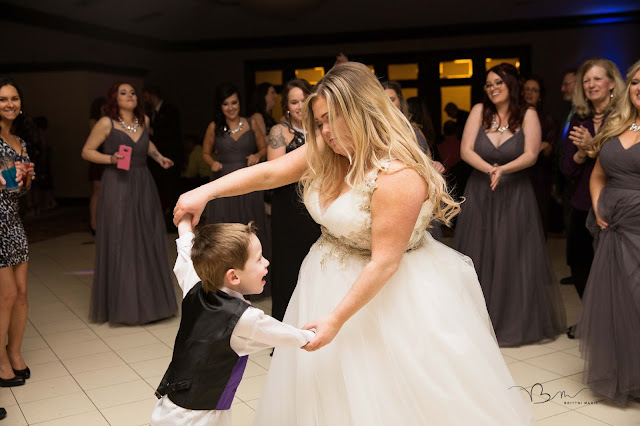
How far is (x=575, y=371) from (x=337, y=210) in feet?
7.80

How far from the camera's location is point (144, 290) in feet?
16.6

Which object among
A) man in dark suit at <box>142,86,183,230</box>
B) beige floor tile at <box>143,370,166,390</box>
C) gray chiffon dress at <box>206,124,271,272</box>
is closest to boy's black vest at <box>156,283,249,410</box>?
beige floor tile at <box>143,370,166,390</box>

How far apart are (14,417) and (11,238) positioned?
94 cm

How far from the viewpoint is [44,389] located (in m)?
3.87

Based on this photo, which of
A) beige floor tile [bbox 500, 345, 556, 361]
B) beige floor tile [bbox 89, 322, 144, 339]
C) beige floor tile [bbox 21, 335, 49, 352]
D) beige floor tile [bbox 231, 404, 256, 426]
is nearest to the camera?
beige floor tile [bbox 231, 404, 256, 426]

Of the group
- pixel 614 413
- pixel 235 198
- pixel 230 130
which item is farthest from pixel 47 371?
pixel 614 413

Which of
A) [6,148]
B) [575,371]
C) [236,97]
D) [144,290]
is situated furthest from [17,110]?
[575,371]

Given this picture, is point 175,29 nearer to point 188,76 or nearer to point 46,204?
point 188,76

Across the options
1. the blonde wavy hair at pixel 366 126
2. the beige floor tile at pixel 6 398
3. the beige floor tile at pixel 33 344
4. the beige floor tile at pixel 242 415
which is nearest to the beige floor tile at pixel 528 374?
the beige floor tile at pixel 242 415

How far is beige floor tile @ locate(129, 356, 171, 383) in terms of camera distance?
160 inches

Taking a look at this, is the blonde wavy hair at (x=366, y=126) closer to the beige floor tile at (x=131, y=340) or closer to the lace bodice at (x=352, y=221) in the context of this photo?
the lace bodice at (x=352, y=221)

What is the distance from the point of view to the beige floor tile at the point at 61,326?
5012 millimetres

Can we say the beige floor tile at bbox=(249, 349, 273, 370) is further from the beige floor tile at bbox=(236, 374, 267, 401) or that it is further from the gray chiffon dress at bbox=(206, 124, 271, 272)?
the gray chiffon dress at bbox=(206, 124, 271, 272)

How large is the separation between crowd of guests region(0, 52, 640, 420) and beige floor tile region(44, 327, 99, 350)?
22cm
